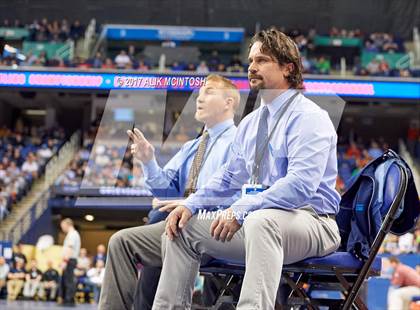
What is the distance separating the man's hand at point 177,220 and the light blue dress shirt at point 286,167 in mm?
37

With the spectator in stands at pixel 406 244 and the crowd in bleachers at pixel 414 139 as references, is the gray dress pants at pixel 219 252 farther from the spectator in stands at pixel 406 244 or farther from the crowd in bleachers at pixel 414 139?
the crowd in bleachers at pixel 414 139

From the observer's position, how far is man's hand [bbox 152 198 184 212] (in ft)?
9.14

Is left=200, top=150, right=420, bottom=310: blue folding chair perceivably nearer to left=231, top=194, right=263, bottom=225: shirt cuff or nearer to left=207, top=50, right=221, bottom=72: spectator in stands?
left=231, top=194, right=263, bottom=225: shirt cuff

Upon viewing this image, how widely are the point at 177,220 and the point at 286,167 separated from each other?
0.43 m

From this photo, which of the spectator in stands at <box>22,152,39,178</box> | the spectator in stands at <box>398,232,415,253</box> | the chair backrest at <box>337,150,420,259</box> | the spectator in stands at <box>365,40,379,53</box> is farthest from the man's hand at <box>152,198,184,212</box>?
the spectator in stands at <box>365,40,379,53</box>

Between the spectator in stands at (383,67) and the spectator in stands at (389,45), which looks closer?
the spectator in stands at (383,67)

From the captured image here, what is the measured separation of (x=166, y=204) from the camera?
9.54 feet

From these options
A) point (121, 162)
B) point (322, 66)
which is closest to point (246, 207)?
point (121, 162)

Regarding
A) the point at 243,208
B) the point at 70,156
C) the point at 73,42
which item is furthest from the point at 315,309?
the point at 73,42

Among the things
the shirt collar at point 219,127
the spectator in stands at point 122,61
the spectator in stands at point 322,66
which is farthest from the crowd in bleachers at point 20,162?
the shirt collar at point 219,127

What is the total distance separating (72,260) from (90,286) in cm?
45

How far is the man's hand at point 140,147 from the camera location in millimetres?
2916

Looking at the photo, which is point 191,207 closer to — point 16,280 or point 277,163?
point 277,163

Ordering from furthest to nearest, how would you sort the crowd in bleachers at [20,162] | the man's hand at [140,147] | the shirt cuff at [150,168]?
the crowd in bleachers at [20,162] < the shirt cuff at [150,168] < the man's hand at [140,147]
